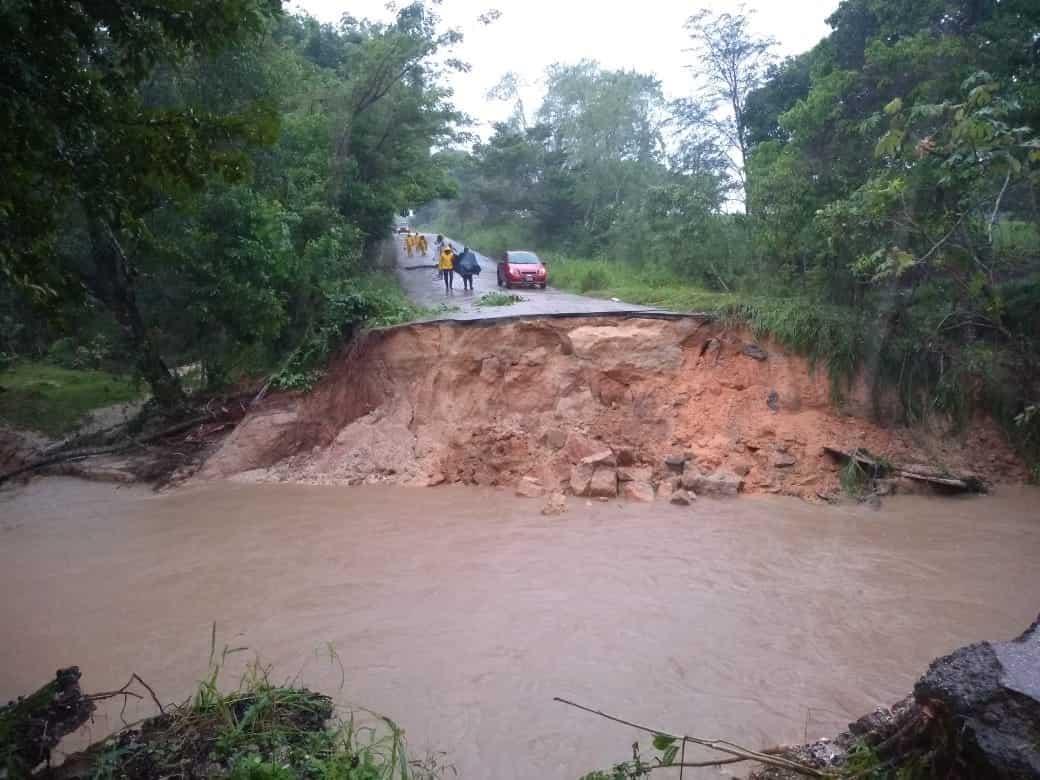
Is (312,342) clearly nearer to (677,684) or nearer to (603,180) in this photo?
(677,684)

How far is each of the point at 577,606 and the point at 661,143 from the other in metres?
26.5

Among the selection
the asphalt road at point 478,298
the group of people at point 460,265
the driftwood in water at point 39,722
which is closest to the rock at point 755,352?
the asphalt road at point 478,298

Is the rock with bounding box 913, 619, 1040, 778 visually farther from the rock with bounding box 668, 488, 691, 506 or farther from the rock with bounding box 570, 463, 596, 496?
the rock with bounding box 570, 463, 596, 496

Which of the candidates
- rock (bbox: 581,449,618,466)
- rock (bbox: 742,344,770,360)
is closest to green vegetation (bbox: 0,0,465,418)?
rock (bbox: 581,449,618,466)

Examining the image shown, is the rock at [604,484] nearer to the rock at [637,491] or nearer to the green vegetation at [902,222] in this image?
the rock at [637,491]

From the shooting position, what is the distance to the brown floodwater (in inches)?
205

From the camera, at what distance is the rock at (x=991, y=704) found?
2.72 meters

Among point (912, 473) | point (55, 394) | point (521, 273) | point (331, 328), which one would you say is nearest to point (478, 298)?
point (521, 273)

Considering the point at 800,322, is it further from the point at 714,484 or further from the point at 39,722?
the point at 39,722

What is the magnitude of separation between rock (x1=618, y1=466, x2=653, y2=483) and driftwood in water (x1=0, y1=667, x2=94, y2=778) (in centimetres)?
796

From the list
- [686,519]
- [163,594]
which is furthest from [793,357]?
[163,594]

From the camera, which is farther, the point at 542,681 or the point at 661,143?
the point at 661,143

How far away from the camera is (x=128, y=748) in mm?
3520

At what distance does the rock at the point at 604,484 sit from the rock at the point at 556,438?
1054 mm
